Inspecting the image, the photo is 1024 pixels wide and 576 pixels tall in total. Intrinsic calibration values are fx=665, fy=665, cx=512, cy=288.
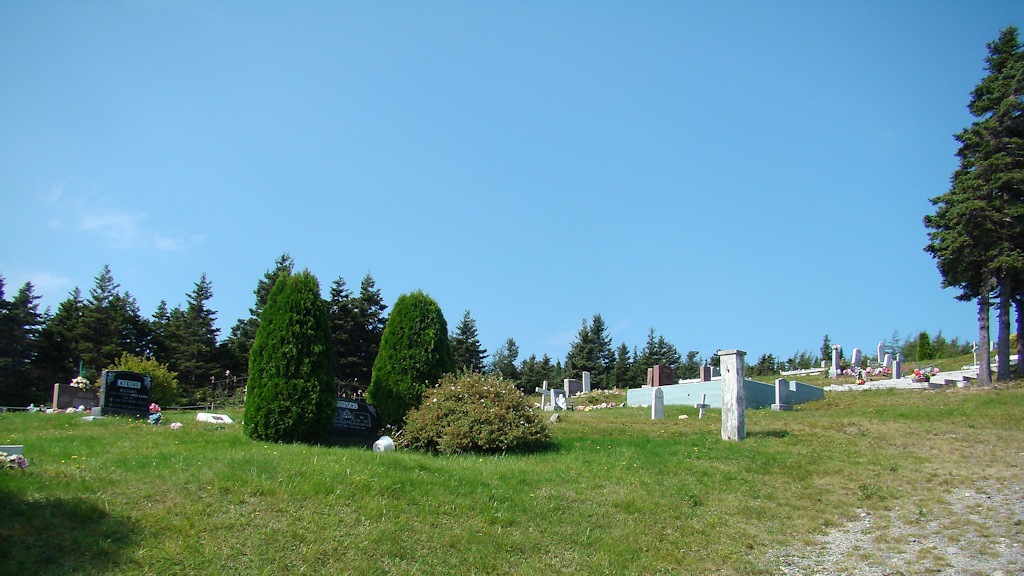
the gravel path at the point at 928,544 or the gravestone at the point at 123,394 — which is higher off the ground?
the gravestone at the point at 123,394

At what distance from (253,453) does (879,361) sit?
42100mm

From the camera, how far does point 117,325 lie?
1724 inches

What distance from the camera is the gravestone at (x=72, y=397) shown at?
21.3 metres

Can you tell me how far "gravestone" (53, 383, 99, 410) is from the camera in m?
21.3

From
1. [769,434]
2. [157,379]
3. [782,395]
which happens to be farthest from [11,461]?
[157,379]

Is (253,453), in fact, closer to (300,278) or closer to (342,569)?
(342,569)

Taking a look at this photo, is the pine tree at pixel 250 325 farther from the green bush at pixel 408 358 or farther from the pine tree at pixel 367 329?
the green bush at pixel 408 358

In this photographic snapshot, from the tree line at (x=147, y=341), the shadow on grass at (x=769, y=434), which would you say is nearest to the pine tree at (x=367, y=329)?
the tree line at (x=147, y=341)

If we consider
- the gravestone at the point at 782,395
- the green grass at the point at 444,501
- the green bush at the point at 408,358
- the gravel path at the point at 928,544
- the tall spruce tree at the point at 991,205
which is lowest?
the gravel path at the point at 928,544

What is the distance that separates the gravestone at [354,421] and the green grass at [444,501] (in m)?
2.12

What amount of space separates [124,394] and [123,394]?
0.03 metres

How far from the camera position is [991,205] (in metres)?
27.7

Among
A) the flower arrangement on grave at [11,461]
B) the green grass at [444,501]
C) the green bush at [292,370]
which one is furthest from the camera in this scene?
the green bush at [292,370]

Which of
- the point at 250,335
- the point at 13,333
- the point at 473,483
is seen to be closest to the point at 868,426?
the point at 473,483
